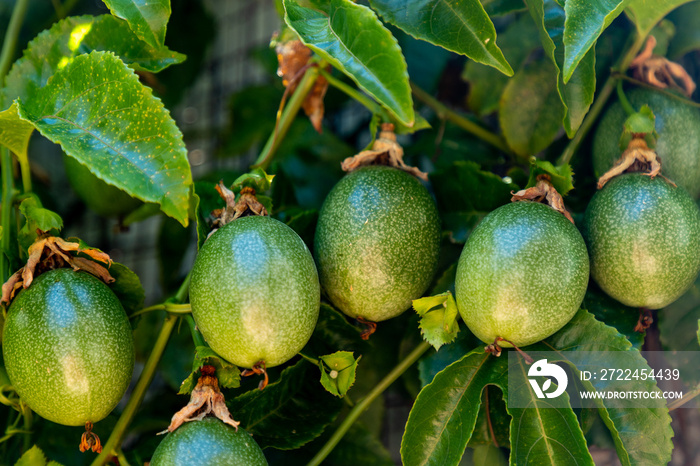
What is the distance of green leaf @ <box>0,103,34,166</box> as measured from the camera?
80 centimetres

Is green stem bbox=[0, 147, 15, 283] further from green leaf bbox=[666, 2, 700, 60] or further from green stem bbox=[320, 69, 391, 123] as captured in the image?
green leaf bbox=[666, 2, 700, 60]

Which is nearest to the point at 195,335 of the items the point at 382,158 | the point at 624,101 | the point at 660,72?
the point at 382,158

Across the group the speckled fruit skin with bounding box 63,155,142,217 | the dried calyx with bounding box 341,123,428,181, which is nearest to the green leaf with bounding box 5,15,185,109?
the speckled fruit skin with bounding box 63,155,142,217

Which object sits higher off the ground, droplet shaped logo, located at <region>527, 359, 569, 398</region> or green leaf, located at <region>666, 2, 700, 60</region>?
green leaf, located at <region>666, 2, 700, 60</region>

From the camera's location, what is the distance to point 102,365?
2.51ft

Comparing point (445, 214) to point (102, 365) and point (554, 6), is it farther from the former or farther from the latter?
point (102, 365)

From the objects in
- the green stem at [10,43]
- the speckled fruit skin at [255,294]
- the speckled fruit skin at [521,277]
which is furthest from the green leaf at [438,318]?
the green stem at [10,43]

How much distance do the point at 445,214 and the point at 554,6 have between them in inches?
13.4

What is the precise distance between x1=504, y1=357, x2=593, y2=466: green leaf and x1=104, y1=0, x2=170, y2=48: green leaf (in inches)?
24.8

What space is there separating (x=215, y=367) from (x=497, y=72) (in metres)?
0.75

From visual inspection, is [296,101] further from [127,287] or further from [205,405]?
[205,405]

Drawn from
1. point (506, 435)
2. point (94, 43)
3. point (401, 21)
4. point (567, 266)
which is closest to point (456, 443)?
point (506, 435)

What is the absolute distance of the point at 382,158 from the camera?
3.12 feet

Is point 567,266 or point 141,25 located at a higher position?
point 141,25
